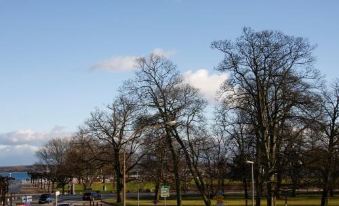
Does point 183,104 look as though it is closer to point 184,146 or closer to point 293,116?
point 184,146

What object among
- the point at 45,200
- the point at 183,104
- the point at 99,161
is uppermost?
the point at 183,104

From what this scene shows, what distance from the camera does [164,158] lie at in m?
68.9

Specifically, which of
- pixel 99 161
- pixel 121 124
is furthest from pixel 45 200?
pixel 121 124

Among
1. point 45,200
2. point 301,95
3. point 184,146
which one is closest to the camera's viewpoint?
point 301,95

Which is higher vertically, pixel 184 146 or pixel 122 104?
pixel 122 104

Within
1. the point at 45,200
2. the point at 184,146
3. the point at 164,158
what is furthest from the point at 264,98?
the point at 45,200

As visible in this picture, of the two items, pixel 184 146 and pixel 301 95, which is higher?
pixel 301 95

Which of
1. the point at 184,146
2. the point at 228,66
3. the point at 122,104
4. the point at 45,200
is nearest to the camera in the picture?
the point at 228,66

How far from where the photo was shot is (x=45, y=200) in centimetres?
9281

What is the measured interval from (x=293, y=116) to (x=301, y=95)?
1.95 metres

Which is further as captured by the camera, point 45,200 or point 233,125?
point 45,200

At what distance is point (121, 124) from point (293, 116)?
37.3 m

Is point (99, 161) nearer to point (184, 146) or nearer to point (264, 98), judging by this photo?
point (184, 146)

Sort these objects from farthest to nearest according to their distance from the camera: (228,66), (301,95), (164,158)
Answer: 1. (164,158)
2. (228,66)
3. (301,95)
